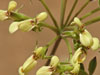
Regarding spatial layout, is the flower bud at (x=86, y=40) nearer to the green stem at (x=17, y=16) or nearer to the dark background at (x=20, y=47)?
the green stem at (x=17, y=16)

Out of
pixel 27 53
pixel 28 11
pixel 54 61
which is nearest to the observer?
pixel 54 61

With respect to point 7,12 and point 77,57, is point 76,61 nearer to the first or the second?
point 77,57

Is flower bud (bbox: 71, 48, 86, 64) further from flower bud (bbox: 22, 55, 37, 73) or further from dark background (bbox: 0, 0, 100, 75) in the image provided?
dark background (bbox: 0, 0, 100, 75)

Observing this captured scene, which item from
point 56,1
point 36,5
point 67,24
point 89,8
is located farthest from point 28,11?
point 67,24

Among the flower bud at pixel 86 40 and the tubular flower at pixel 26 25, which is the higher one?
the tubular flower at pixel 26 25

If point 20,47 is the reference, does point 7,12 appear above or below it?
above

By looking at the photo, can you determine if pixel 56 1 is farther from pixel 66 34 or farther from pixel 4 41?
pixel 66 34

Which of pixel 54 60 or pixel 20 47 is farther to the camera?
pixel 20 47

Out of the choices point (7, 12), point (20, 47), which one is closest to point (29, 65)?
point (7, 12)

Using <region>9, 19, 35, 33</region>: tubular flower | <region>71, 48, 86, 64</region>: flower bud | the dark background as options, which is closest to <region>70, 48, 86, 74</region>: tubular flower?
<region>71, 48, 86, 64</region>: flower bud

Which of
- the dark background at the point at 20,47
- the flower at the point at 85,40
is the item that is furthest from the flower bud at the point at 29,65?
the dark background at the point at 20,47

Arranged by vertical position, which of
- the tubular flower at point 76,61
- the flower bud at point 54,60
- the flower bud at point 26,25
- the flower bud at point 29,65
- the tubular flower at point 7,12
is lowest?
the tubular flower at point 76,61
